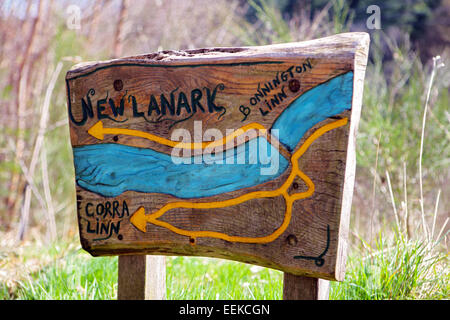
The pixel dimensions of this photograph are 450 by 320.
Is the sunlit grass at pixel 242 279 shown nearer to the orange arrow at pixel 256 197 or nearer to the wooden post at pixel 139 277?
the wooden post at pixel 139 277

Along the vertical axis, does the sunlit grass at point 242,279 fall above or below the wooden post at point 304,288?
below

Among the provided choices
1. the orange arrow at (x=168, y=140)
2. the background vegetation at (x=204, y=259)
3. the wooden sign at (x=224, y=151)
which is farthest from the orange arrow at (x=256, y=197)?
the background vegetation at (x=204, y=259)

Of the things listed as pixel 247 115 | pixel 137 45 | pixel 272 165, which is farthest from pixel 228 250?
pixel 137 45

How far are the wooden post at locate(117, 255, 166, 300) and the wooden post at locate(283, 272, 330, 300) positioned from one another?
58 cm

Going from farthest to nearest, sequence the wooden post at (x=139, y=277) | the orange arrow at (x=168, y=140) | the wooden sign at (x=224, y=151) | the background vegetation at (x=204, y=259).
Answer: the background vegetation at (x=204, y=259), the wooden post at (x=139, y=277), the orange arrow at (x=168, y=140), the wooden sign at (x=224, y=151)

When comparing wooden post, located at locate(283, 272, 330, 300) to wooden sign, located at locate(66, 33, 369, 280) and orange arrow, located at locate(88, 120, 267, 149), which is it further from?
orange arrow, located at locate(88, 120, 267, 149)

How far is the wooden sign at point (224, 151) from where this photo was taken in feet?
4.38

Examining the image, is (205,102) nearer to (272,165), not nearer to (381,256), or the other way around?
(272,165)

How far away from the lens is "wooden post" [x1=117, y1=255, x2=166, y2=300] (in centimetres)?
177

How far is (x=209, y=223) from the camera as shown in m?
1.52

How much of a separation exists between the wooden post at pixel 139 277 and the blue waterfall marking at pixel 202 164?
11.9 inches

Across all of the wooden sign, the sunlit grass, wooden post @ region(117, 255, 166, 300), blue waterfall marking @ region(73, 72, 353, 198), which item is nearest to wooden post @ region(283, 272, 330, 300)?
the wooden sign

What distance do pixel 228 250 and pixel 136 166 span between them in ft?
1.55

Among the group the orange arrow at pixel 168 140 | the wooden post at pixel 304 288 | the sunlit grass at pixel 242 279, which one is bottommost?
the sunlit grass at pixel 242 279
